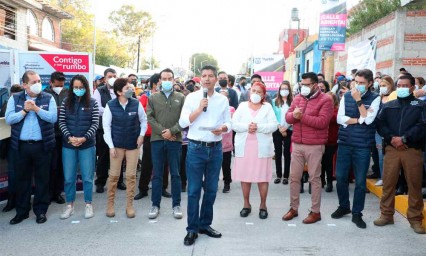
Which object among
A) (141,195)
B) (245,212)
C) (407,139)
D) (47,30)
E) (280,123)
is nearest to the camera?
(407,139)

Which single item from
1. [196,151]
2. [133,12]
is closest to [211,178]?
[196,151]

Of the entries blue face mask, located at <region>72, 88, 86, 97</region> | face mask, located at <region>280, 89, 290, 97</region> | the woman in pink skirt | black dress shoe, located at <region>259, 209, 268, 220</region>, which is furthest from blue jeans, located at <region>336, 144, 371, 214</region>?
blue face mask, located at <region>72, 88, 86, 97</region>

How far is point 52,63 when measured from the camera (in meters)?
8.18

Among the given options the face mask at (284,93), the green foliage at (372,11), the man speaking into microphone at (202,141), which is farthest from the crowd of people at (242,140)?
the green foliage at (372,11)

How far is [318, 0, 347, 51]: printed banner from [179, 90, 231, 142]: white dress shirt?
13543 mm

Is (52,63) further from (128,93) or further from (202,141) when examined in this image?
(202,141)

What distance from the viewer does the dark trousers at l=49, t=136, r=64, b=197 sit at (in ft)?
22.5

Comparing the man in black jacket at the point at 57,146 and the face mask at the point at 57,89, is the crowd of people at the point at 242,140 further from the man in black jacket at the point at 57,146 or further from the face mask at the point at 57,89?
the face mask at the point at 57,89

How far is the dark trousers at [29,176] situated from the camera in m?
6.04

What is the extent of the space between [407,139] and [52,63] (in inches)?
240

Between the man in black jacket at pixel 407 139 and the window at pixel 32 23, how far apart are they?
85.2 feet

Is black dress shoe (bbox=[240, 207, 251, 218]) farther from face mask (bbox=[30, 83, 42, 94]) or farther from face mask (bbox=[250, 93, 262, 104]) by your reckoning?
face mask (bbox=[30, 83, 42, 94])

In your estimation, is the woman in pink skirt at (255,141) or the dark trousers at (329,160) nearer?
the woman in pink skirt at (255,141)

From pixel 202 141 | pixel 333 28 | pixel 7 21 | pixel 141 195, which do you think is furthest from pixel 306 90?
pixel 7 21
